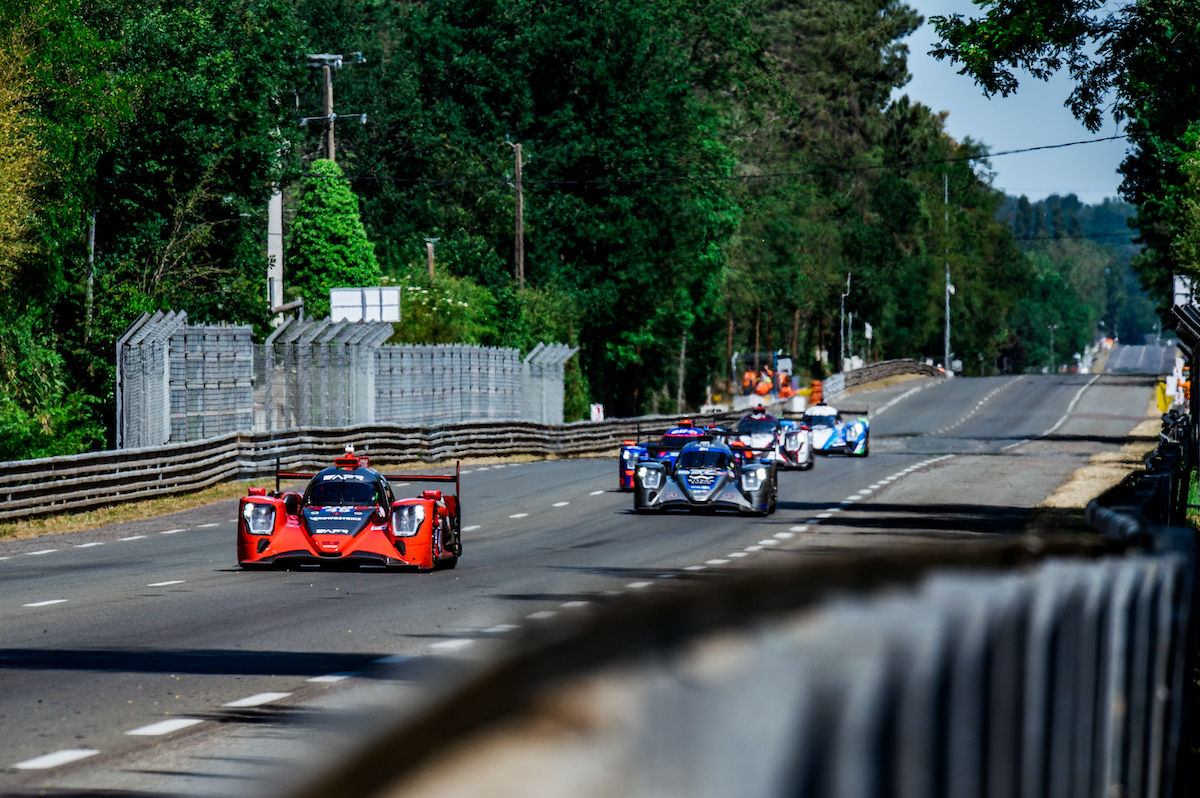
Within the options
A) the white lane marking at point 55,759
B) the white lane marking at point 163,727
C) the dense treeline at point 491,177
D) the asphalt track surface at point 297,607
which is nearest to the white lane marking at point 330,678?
the asphalt track surface at point 297,607

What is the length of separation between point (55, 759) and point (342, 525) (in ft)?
36.7

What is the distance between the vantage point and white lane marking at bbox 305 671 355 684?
11.3 metres

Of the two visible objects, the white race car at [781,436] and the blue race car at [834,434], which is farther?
the blue race car at [834,434]

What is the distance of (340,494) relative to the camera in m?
19.9

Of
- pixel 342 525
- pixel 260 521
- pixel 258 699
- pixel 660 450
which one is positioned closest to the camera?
pixel 258 699

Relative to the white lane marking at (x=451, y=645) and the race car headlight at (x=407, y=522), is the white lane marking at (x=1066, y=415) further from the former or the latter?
the white lane marking at (x=451, y=645)

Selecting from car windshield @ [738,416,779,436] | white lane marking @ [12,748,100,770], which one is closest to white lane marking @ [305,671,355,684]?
white lane marking @ [12,748,100,770]

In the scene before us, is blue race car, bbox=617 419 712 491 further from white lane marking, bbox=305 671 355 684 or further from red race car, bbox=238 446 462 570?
white lane marking, bbox=305 671 355 684

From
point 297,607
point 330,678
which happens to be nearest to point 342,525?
point 297,607

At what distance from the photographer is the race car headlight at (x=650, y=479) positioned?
99.2ft

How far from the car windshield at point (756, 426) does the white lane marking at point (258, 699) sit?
3218 cm

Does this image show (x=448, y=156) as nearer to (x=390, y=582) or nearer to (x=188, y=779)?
(x=390, y=582)

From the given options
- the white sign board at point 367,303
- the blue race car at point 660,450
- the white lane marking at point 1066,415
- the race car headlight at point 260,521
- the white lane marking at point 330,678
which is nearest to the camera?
the white lane marking at point 330,678

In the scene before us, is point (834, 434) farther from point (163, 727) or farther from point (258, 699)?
point (163, 727)
